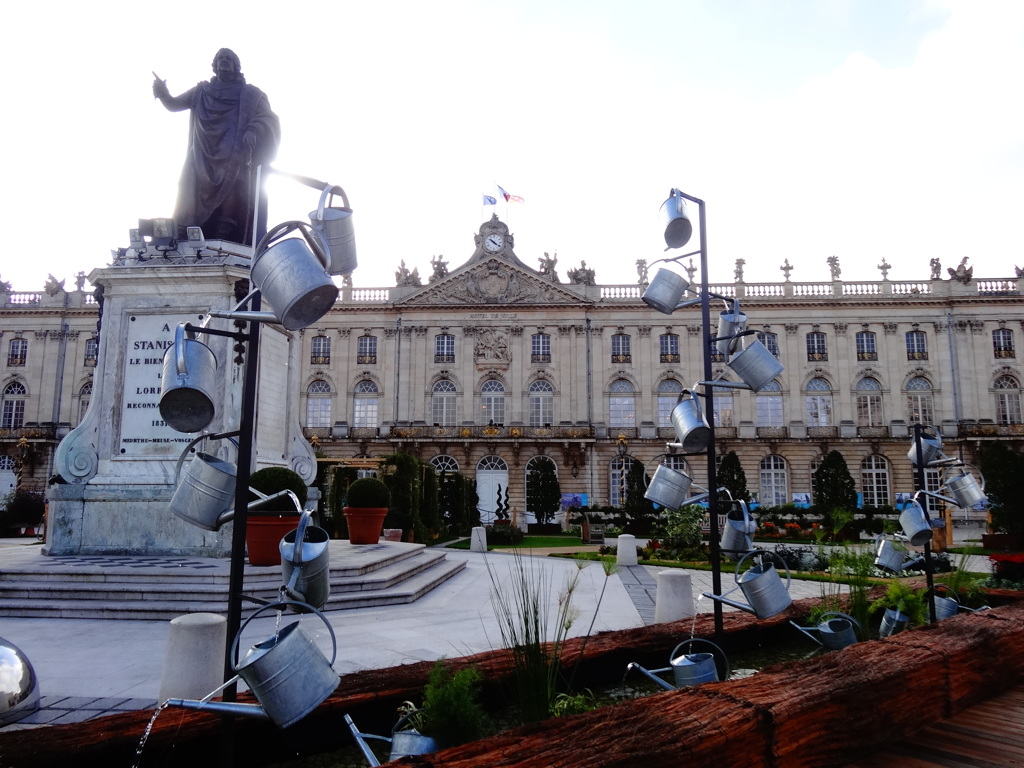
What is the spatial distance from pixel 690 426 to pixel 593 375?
39.3 meters

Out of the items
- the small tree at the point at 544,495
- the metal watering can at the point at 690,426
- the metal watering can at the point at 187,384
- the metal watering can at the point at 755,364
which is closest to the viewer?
the metal watering can at the point at 187,384

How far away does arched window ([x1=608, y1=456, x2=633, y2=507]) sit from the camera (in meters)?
42.0

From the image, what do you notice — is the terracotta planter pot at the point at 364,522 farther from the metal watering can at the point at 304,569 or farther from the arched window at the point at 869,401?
the arched window at the point at 869,401

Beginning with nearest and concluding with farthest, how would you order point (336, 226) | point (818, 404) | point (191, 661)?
point (336, 226), point (191, 661), point (818, 404)

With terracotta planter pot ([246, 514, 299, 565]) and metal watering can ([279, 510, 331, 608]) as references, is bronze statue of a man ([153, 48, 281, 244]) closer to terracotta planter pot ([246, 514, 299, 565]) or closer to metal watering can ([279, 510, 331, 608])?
terracotta planter pot ([246, 514, 299, 565])

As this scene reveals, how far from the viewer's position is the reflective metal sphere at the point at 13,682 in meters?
3.65

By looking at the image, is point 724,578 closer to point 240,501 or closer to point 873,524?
point 240,501

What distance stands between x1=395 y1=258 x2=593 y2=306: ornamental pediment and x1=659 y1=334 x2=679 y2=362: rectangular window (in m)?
4.99

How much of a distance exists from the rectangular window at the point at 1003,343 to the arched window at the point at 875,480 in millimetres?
9552

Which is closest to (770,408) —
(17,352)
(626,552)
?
(626,552)

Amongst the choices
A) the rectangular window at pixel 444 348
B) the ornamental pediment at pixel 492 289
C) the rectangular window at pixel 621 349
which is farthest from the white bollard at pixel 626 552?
the ornamental pediment at pixel 492 289

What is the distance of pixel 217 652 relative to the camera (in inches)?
161

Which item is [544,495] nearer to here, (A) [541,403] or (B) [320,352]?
(A) [541,403]

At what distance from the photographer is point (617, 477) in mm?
42281
